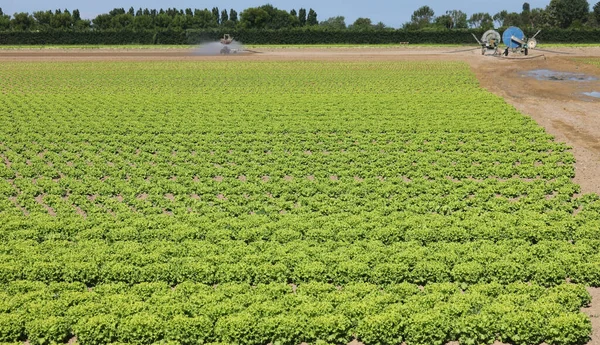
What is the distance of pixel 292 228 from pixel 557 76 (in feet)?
135

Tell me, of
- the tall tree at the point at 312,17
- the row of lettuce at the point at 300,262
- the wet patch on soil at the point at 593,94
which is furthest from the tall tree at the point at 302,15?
the row of lettuce at the point at 300,262

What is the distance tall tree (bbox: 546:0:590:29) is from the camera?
158125mm

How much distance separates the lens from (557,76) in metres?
49.1

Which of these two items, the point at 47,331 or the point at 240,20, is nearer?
the point at 47,331

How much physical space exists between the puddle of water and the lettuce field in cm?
1791

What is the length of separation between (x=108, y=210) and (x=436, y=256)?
10.7 meters

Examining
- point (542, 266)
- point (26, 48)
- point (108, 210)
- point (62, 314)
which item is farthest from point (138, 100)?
point (26, 48)

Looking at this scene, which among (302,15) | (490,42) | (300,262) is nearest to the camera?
(300,262)

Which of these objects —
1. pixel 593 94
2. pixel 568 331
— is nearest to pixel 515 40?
pixel 593 94

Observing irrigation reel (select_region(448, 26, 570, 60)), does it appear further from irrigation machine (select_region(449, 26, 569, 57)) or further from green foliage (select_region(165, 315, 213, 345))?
green foliage (select_region(165, 315, 213, 345))

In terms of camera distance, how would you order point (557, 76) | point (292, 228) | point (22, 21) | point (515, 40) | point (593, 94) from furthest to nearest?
point (22, 21)
point (515, 40)
point (557, 76)
point (593, 94)
point (292, 228)

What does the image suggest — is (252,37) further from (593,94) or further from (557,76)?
(593,94)

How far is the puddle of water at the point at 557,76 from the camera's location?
47688mm

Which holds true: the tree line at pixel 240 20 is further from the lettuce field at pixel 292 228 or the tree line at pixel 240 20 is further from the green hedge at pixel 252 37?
the lettuce field at pixel 292 228
